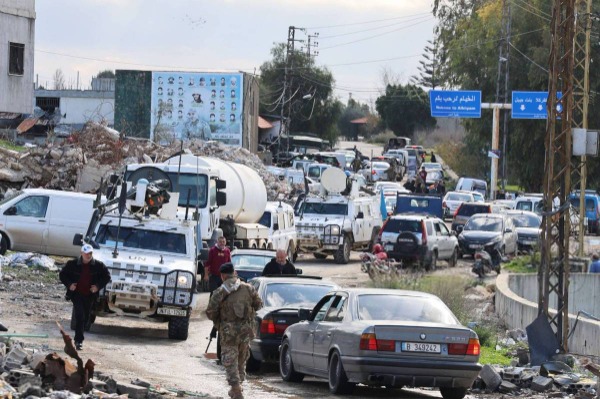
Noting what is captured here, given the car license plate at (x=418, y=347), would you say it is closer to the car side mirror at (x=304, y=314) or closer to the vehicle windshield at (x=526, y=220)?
the car side mirror at (x=304, y=314)

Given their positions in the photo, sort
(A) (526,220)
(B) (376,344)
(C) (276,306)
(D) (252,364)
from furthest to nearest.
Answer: (A) (526,220)
(C) (276,306)
(D) (252,364)
(B) (376,344)

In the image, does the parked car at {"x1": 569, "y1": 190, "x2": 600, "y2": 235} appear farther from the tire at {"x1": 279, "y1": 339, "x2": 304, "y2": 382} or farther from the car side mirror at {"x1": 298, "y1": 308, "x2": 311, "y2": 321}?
the car side mirror at {"x1": 298, "y1": 308, "x2": 311, "y2": 321}

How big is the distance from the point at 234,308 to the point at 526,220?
3465 cm

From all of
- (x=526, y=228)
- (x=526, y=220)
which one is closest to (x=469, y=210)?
(x=526, y=220)

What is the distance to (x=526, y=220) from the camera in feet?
156

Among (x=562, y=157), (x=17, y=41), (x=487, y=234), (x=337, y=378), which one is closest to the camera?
(x=337, y=378)

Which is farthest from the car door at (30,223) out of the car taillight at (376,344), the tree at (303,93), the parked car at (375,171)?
the tree at (303,93)

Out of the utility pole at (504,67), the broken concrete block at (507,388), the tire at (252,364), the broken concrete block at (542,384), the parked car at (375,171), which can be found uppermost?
the utility pole at (504,67)

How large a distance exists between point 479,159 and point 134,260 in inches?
2579

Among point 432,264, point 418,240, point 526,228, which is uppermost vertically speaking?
point 526,228

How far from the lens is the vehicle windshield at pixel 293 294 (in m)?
18.7

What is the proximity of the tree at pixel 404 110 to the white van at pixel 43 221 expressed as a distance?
103 m

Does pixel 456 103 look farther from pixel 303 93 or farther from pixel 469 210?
pixel 303 93

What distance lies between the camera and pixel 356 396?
15094 millimetres
